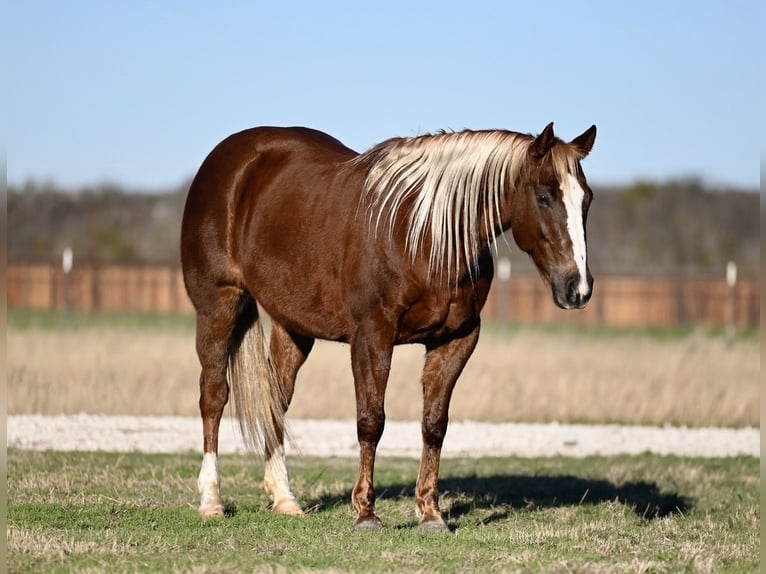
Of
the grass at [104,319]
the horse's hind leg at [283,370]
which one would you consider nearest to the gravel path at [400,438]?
the horse's hind leg at [283,370]

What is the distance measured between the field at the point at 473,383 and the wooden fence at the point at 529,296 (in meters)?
18.0

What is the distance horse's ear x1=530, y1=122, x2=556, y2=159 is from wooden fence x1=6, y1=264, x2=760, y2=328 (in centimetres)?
2923

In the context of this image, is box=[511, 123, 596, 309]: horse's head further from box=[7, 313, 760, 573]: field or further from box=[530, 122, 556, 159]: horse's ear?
box=[7, 313, 760, 573]: field

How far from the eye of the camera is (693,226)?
56.6 meters

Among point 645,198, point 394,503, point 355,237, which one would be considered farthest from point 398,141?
point 645,198

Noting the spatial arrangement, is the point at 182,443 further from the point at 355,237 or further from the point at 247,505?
the point at 355,237

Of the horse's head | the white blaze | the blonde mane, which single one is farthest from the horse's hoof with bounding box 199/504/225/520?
the white blaze

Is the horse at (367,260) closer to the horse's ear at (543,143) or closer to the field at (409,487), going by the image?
the horse's ear at (543,143)

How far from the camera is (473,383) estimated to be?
15.4 m

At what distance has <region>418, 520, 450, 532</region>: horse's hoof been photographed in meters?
6.86

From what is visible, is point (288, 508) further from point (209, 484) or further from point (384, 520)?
point (384, 520)

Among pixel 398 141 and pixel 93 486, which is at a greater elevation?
pixel 398 141

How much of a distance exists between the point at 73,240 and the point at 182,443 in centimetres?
4355

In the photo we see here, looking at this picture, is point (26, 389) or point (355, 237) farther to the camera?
point (26, 389)
